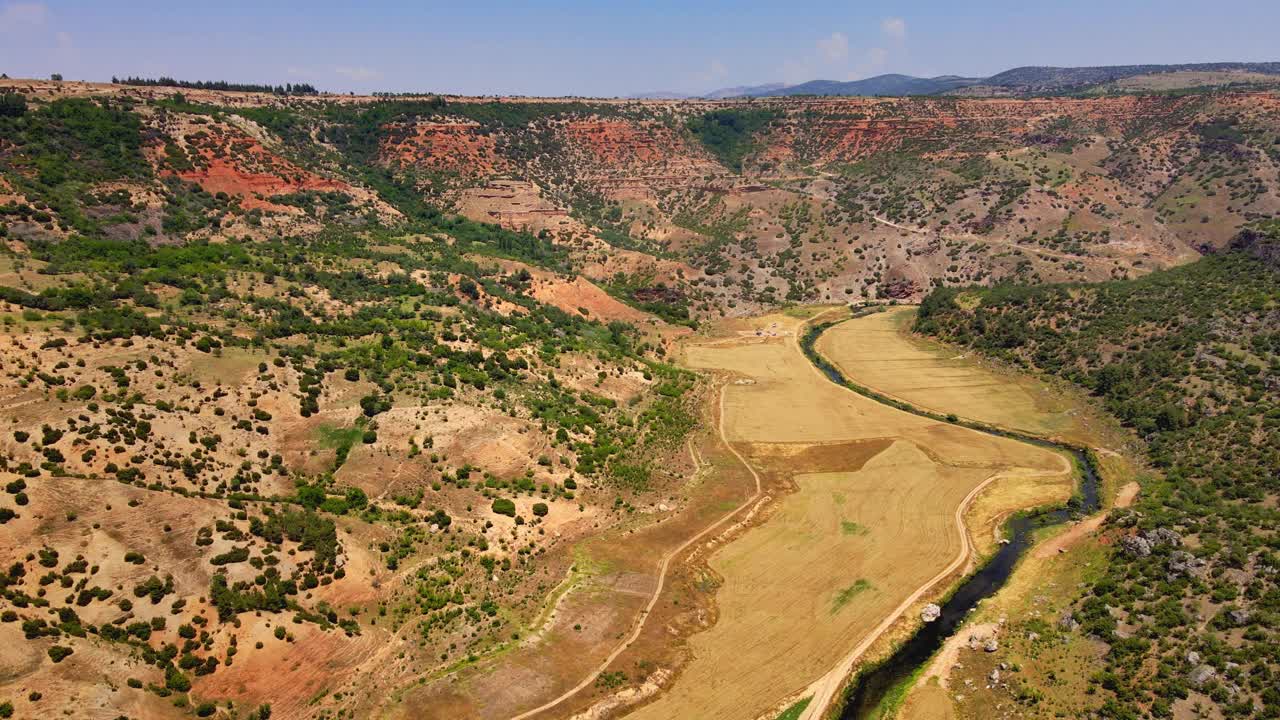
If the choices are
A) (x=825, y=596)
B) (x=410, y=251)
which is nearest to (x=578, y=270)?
(x=410, y=251)

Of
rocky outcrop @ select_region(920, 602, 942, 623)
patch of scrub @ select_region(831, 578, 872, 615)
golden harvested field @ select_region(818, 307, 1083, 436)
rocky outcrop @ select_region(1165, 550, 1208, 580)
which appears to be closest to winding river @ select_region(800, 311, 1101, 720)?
rocky outcrop @ select_region(920, 602, 942, 623)

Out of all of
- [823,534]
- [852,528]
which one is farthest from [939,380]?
[823,534]

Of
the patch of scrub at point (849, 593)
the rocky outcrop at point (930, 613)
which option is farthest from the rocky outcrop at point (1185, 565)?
the patch of scrub at point (849, 593)

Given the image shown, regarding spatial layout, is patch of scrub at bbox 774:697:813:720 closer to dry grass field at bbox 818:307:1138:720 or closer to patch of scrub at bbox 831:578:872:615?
dry grass field at bbox 818:307:1138:720

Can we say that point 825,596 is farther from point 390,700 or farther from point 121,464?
point 121,464

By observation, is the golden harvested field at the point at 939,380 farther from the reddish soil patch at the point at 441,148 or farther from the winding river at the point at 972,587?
the reddish soil patch at the point at 441,148

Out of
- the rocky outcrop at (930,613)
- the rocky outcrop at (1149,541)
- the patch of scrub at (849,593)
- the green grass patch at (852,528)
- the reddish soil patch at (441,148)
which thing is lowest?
the rocky outcrop at (930,613)
